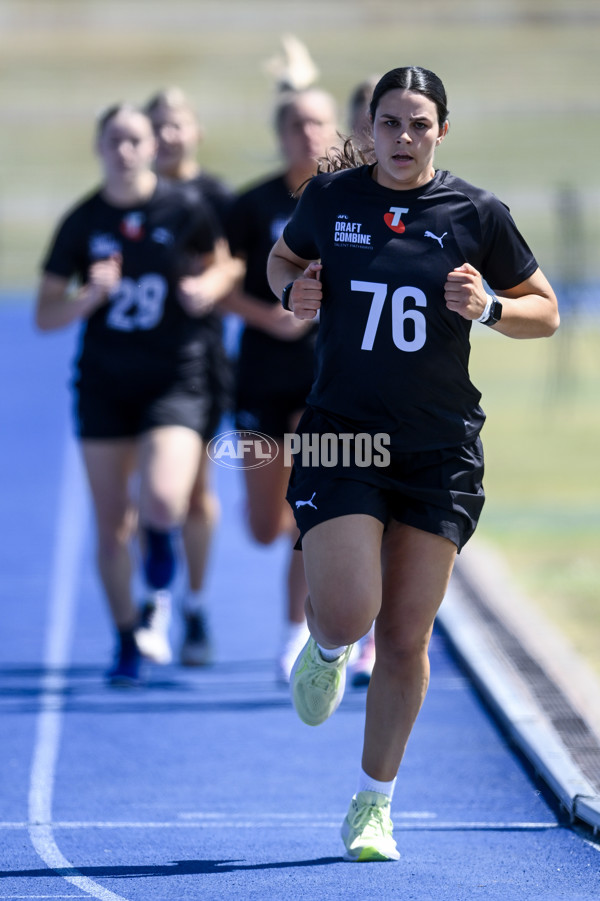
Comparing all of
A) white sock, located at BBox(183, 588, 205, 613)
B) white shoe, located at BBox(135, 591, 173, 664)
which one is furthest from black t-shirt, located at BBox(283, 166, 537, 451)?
white sock, located at BBox(183, 588, 205, 613)

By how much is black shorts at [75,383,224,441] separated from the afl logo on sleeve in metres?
2.53

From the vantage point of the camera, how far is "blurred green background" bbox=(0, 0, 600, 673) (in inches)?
1149

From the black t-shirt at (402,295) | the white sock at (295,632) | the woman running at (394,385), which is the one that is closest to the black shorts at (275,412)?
the white sock at (295,632)

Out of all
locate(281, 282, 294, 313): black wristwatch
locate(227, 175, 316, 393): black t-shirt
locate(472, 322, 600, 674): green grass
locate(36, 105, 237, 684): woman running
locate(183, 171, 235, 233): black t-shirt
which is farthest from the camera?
locate(472, 322, 600, 674): green grass

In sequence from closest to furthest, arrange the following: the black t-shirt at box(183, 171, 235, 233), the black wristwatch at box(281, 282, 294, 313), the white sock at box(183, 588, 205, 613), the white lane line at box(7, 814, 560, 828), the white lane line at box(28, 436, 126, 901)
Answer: the black wristwatch at box(281, 282, 294, 313), the white lane line at box(28, 436, 126, 901), the white lane line at box(7, 814, 560, 828), the black t-shirt at box(183, 171, 235, 233), the white sock at box(183, 588, 205, 613)

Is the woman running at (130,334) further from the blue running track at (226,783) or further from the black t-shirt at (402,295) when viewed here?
the black t-shirt at (402,295)

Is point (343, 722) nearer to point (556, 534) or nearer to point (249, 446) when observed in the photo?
point (249, 446)

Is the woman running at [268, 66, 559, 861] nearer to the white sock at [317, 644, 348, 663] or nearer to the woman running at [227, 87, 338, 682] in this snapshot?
the white sock at [317, 644, 348, 663]

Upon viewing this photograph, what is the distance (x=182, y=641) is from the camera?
655 cm

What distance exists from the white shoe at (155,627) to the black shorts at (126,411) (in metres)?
0.86

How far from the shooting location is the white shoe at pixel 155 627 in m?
6.23

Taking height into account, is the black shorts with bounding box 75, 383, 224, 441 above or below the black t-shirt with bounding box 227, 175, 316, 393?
below

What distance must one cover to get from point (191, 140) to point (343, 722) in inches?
121

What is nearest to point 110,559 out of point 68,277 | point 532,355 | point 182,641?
point 182,641
